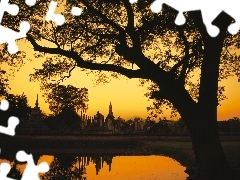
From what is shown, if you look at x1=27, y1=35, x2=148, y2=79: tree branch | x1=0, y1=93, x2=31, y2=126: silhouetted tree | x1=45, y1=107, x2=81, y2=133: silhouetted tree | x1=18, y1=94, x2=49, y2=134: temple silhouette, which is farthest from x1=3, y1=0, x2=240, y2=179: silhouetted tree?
x1=45, y1=107, x2=81, y2=133: silhouetted tree

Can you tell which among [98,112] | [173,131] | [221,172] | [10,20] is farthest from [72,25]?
[98,112]

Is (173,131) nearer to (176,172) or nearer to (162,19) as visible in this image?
(176,172)

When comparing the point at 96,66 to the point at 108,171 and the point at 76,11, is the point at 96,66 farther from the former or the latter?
the point at 108,171

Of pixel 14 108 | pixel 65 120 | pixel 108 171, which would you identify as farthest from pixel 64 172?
pixel 65 120

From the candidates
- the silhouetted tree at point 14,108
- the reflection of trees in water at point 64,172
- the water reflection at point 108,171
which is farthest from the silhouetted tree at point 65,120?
the water reflection at point 108,171

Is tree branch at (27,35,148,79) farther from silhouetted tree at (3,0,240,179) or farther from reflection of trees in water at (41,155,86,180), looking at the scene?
reflection of trees in water at (41,155,86,180)

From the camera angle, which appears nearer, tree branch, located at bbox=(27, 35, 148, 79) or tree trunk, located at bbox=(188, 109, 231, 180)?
tree trunk, located at bbox=(188, 109, 231, 180)

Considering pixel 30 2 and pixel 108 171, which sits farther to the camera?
pixel 108 171

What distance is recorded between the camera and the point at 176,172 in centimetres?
2398

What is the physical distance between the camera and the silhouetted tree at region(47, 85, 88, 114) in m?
108

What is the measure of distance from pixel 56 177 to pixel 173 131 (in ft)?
171

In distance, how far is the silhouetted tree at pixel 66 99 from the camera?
4247 inches

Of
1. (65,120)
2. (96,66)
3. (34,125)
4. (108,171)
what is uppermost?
(65,120)

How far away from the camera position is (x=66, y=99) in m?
109
